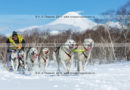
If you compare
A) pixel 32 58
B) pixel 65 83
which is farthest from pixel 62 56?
pixel 65 83

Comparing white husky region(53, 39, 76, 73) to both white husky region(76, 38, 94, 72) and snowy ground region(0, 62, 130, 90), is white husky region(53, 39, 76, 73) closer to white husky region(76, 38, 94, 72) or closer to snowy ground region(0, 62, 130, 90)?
white husky region(76, 38, 94, 72)

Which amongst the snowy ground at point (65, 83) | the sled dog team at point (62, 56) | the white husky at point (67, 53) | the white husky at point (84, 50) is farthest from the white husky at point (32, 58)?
the snowy ground at point (65, 83)

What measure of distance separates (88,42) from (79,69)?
2.96 ft

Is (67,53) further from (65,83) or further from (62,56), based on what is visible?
(65,83)

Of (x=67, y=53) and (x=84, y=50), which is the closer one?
(x=67, y=53)

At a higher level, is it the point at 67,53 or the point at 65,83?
the point at 67,53

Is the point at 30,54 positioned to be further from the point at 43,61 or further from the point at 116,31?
the point at 116,31

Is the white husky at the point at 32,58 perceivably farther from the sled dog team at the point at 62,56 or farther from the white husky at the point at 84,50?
the white husky at the point at 84,50

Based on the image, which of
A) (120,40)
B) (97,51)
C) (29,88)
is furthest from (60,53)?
(120,40)

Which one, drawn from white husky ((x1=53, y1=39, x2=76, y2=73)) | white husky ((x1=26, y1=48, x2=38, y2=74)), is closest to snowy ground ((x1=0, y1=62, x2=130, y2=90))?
white husky ((x1=53, y1=39, x2=76, y2=73))

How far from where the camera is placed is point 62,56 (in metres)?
7.75

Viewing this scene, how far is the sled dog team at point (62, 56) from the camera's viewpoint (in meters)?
7.62

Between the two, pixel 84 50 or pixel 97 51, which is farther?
pixel 97 51

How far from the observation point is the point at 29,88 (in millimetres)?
4602
